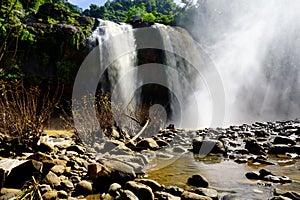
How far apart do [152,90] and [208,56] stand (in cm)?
604

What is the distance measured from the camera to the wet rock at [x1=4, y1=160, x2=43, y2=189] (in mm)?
3064

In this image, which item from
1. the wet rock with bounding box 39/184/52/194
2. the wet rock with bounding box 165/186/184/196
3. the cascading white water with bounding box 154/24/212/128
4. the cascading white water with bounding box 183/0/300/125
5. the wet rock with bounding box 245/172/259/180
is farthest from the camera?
the cascading white water with bounding box 183/0/300/125

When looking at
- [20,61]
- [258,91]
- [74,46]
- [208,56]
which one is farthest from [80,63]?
[258,91]

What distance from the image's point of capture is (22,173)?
3143mm

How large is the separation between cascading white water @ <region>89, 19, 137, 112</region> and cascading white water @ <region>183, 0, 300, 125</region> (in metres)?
7.44

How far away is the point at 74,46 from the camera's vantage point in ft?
53.4

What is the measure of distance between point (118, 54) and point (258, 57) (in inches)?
546

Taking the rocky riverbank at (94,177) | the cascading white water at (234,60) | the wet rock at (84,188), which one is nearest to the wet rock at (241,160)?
the rocky riverbank at (94,177)

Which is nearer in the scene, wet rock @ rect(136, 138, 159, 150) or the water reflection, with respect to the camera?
the water reflection

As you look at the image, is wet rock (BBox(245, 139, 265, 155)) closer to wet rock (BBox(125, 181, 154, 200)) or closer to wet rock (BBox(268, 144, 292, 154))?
wet rock (BBox(268, 144, 292, 154))

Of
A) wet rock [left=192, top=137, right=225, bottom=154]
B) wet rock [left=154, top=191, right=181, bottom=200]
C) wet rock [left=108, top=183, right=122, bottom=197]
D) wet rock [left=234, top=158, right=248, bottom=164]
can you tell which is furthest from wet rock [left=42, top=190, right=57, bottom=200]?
wet rock [left=192, top=137, right=225, bottom=154]

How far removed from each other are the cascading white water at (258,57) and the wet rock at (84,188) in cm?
1592

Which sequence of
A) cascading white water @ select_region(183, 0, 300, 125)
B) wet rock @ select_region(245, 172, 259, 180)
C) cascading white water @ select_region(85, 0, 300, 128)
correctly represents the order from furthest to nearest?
cascading white water @ select_region(183, 0, 300, 125), cascading white water @ select_region(85, 0, 300, 128), wet rock @ select_region(245, 172, 259, 180)

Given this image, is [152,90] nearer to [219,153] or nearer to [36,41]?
[36,41]
